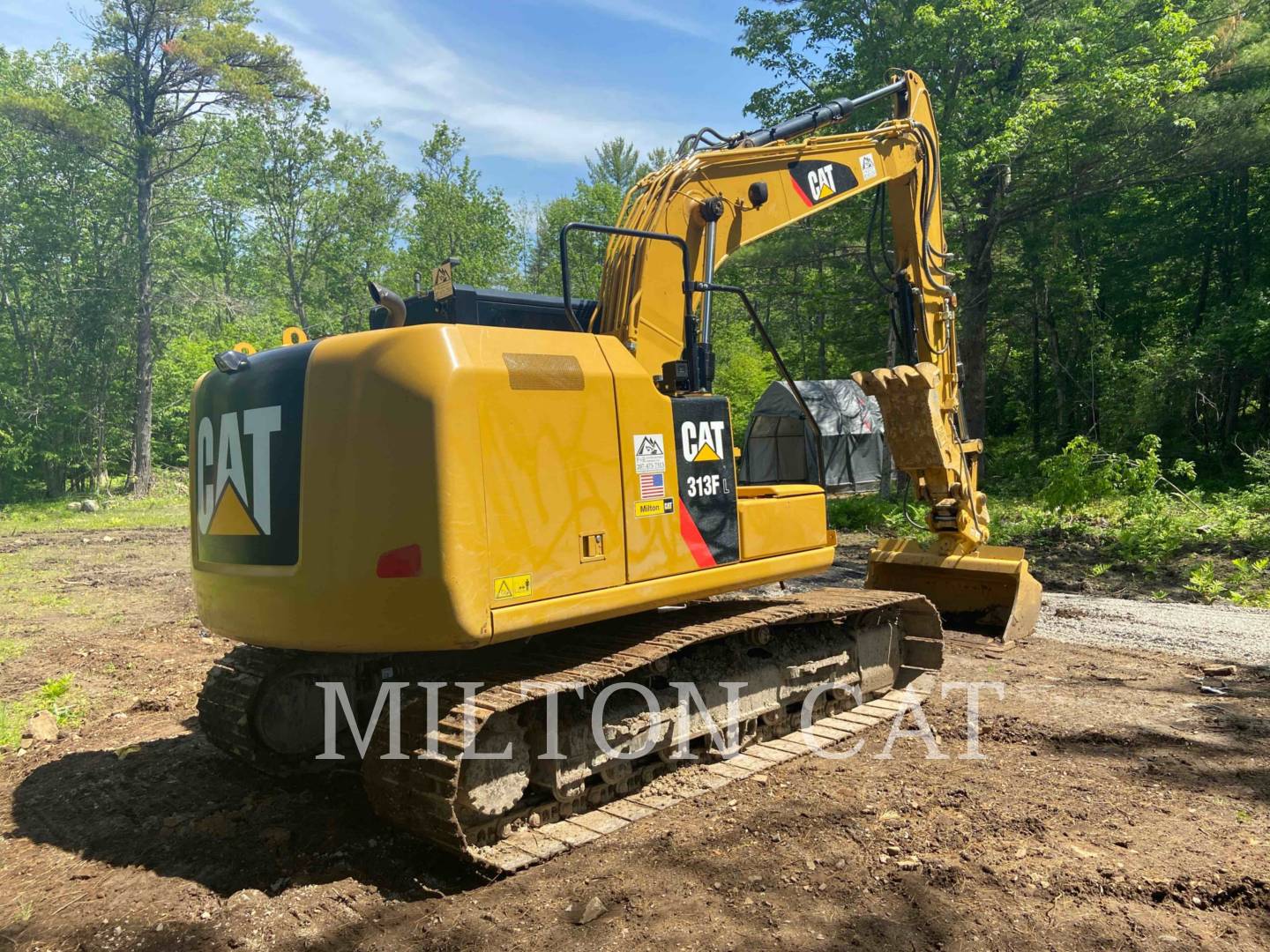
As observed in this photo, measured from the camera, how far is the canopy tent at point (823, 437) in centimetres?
1872

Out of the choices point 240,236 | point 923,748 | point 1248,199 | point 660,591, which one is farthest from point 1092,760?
point 240,236

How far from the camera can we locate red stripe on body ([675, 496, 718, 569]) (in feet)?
14.2

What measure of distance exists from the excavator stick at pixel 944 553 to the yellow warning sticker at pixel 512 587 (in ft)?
11.8

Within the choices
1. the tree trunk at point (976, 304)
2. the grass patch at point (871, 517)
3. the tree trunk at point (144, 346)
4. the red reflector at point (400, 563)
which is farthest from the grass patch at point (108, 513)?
the tree trunk at point (976, 304)

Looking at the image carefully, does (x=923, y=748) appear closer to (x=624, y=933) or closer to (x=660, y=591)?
(x=660, y=591)

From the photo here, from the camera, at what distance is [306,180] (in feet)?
104

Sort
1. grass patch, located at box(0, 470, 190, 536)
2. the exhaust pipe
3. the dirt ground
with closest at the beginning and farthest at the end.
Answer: the dirt ground < the exhaust pipe < grass patch, located at box(0, 470, 190, 536)

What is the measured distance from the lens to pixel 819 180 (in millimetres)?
5789

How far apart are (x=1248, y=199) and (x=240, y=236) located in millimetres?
36609

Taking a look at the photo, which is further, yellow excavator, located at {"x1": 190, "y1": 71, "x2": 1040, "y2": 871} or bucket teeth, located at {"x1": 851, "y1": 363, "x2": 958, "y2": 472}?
bucket teeth, located at {"x1": 851, "y1": 363, "x2": 958, "y2": 472}

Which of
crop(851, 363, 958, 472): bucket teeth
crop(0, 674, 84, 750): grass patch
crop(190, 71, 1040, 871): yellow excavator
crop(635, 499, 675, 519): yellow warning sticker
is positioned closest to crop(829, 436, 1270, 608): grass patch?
crop(851, 363, 958, 472): bucket teeth

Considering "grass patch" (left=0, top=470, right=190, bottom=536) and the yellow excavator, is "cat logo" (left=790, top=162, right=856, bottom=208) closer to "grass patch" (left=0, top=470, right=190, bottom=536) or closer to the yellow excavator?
the yellow excavator

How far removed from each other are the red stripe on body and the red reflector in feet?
4.56

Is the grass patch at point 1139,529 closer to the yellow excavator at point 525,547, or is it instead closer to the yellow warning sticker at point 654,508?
the yellow excavator at point 525,547
